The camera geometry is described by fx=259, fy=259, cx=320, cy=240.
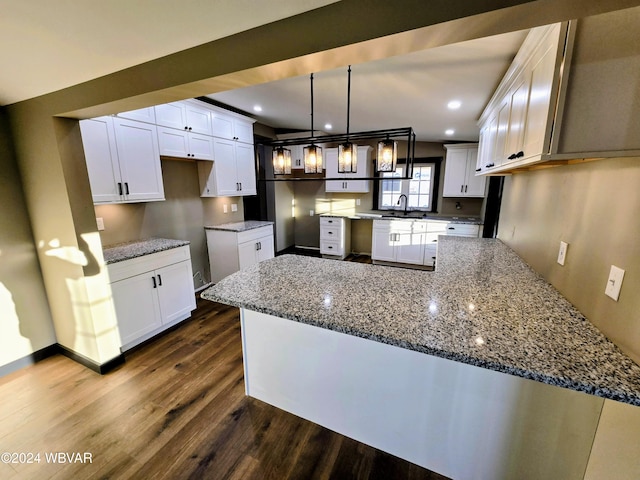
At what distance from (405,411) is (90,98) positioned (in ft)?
8.67

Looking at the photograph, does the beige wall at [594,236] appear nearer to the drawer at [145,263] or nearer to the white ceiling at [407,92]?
the white ceiling at [407,92]

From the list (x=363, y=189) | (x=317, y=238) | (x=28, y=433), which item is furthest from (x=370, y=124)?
(x=28, y=433)

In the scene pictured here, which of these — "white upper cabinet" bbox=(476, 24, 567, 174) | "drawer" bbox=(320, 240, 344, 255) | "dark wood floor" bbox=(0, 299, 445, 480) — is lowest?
"dark wood floor" bbox=(0, 299, 445, 480)

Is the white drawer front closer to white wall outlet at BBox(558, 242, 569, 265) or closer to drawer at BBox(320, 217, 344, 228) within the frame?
drawer at BBox(320, 217, 344, 228)

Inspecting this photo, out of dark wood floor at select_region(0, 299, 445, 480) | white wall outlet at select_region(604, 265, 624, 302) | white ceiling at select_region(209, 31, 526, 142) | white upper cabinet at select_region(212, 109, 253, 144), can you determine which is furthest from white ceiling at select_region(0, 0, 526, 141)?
dark wood floor at select_region(0, 299, 445, 480)

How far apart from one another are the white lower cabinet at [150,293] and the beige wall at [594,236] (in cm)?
313

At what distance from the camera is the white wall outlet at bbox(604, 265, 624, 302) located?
0.97 metres

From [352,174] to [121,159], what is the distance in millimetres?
3725

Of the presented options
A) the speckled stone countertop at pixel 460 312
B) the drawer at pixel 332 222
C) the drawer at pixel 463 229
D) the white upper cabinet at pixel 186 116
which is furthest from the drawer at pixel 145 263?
the drawer at pixel 463 229

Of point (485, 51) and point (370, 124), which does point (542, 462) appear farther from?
point (370, 124)

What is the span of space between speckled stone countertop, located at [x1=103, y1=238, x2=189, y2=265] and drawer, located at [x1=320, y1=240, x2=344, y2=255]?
296cm

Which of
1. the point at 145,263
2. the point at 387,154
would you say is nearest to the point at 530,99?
the point at 387,154

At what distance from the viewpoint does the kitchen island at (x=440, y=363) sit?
3.17ft

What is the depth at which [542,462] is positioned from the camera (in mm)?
1145
